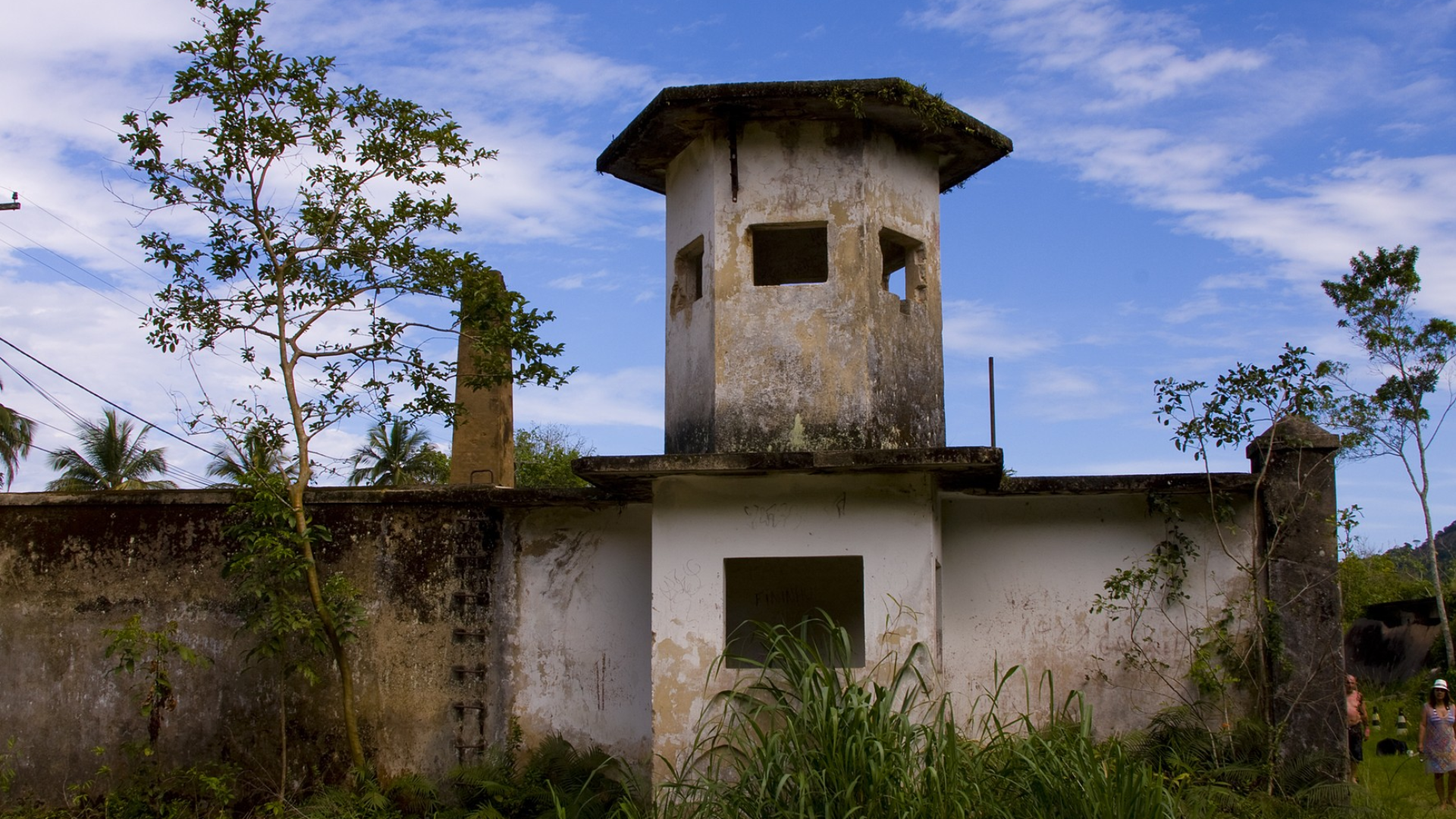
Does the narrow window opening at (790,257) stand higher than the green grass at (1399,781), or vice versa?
the narrow window opening at (790,257)

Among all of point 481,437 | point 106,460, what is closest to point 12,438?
point 106,460

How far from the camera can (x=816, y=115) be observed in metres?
8.84

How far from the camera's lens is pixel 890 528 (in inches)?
320

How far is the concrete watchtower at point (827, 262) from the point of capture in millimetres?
8547

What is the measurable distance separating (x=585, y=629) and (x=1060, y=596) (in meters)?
3.47

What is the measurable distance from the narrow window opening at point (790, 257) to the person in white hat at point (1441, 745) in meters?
6.31

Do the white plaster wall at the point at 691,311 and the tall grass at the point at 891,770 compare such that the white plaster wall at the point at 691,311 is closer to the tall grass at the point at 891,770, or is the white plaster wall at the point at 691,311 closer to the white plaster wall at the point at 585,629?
the white plaster wall at the point at 585,629

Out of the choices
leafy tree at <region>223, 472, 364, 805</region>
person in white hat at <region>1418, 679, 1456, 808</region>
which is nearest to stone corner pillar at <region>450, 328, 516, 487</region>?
leafy tree at <region>223, 472, 364, 805</region>

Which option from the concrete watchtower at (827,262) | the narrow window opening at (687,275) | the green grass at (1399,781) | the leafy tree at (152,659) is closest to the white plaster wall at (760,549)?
the concrete watchtower at (827,262)

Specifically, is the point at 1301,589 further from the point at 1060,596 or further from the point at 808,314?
the point at 808,314

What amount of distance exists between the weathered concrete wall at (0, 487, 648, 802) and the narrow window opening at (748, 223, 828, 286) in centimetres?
281

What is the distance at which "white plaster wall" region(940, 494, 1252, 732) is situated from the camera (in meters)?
8.86

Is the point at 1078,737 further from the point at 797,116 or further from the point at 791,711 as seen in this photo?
the point at 797,116

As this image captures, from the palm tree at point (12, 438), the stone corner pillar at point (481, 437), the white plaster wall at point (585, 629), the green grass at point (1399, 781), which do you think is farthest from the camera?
the palm tree at point (12, 438)
